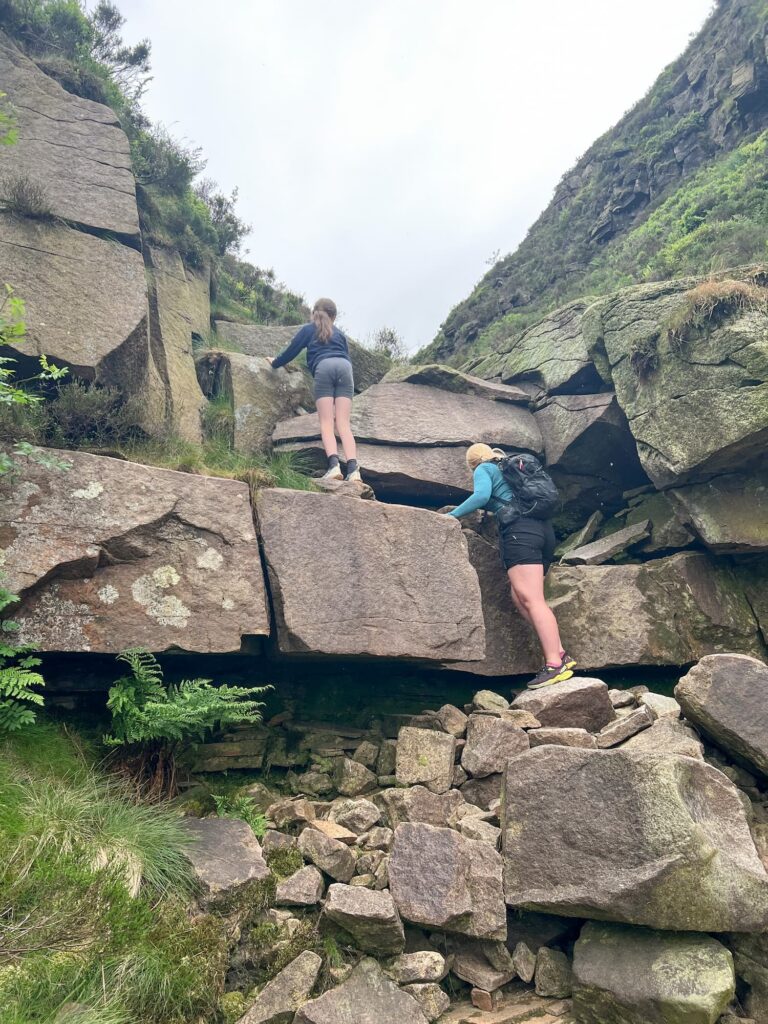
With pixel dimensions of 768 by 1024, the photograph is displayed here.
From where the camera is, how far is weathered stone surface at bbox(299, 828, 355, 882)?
13.7ft

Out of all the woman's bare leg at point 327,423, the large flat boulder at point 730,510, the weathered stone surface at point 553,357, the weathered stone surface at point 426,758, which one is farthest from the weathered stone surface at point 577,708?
the weathered stone surface at point 553,357

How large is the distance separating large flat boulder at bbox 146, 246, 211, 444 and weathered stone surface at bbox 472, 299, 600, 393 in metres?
5.00

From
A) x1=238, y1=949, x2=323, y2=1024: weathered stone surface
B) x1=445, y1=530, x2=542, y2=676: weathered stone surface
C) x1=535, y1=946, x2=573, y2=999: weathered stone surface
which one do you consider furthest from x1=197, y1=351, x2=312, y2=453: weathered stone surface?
x1=535, y1=946, x2=573, y2=999: weathered stone surface

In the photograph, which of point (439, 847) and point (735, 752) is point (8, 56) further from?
point (735, 752)

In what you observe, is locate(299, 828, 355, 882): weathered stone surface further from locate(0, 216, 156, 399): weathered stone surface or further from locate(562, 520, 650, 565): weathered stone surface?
locate(0, 216, 156, 399): weathered stone surface

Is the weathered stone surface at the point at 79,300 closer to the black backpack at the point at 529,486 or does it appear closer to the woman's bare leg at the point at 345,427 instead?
the woman's bare leg at the point at 345,427

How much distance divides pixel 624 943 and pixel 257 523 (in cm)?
436

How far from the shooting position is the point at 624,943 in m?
3.75

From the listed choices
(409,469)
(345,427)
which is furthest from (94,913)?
(409,469)

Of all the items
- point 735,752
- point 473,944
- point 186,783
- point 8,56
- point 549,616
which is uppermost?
point 8,56

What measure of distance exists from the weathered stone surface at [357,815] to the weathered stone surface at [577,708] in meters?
1.72

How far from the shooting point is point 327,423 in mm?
8398

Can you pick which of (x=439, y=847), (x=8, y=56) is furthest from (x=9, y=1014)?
(x=8, y=56)

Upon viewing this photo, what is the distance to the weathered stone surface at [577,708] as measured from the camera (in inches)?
224
